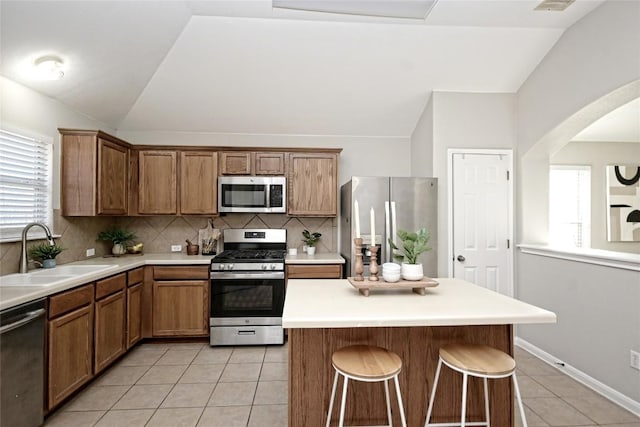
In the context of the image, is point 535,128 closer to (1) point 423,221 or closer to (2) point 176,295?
(1) point 423,221

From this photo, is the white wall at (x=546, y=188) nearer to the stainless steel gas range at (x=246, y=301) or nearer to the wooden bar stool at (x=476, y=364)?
the wooden bar stool at (x=476, y=364)

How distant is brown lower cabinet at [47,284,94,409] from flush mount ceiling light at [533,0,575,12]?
4.24 meters

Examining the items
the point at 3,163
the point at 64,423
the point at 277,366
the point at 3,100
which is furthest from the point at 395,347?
the point at 3,100

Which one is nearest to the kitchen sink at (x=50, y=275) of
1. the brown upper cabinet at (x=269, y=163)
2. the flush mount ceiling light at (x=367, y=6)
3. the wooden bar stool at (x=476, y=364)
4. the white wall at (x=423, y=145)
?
the brown upper cabinet at (x=269, y=163)

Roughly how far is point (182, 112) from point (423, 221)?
298cm

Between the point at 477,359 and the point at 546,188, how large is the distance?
276 centimetres

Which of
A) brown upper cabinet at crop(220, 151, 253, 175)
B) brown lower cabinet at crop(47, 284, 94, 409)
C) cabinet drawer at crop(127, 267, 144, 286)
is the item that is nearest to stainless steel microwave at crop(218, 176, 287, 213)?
brown upper cabinet at crop(220, 151, 253, 175)

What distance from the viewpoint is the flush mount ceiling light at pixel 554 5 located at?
267 cm

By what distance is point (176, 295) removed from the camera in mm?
3457

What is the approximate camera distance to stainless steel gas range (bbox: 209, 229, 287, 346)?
342 cm

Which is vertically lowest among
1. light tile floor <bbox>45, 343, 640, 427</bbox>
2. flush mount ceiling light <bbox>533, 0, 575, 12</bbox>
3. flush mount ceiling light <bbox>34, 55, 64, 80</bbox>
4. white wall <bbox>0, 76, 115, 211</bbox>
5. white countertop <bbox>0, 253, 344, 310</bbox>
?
light tile floor <bbox>45, 343, 640, 427</bbox>

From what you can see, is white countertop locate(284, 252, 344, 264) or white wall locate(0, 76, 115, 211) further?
white countertop locate(284, 252, 344, 264)

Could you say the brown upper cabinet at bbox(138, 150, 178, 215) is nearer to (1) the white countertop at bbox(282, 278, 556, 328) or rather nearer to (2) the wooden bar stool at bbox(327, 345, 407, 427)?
(1) the white countertop at bbox(282, 278, 556, 328)

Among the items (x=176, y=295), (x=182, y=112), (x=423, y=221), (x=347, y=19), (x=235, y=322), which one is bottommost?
(x=235, y=322)
